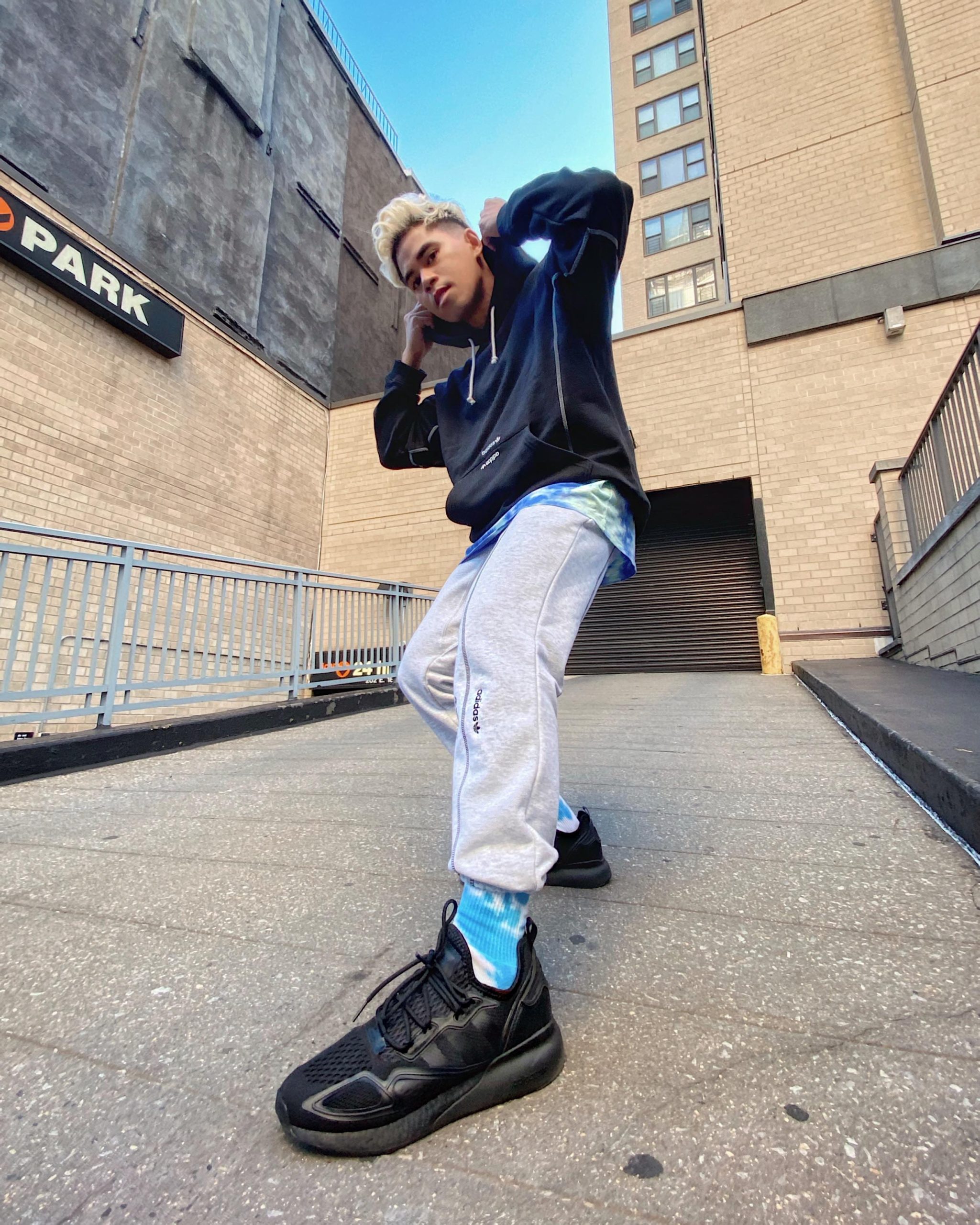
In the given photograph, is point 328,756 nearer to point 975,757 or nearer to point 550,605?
point 550,605

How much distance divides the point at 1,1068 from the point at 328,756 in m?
2.45

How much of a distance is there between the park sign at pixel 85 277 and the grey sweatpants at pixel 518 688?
882cm

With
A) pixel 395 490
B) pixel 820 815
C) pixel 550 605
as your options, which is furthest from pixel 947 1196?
pixel 395 490

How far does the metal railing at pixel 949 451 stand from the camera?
3.98m

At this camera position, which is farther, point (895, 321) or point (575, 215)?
point (895, 321)

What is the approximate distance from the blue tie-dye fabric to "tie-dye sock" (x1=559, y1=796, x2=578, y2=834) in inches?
21.8

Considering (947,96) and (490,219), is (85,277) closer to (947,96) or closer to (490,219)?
(490,219)

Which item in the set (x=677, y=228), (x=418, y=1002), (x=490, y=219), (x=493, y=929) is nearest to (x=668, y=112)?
(x=677, y=228)

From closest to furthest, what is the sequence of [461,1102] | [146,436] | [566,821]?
[461,1102] < [566,821] < [146,436]

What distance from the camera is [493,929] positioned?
847mm

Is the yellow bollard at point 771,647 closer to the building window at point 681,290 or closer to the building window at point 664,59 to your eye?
the building window at point 681,290

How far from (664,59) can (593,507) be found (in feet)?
89.0

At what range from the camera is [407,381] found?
169 cm

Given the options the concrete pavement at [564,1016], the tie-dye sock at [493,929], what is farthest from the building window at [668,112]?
the tie-dye sock at [493,929]
